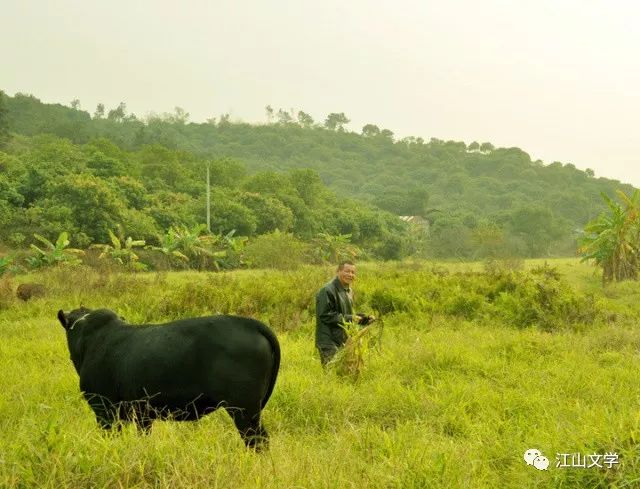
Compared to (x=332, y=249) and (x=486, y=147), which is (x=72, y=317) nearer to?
(x=332, y=249)

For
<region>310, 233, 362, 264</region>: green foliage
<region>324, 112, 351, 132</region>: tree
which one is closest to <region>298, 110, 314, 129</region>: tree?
<region>324, 112, 351, 132</region>: tree

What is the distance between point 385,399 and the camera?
6109mm

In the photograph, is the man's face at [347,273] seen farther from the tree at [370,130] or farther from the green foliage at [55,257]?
the tree at [370,130]

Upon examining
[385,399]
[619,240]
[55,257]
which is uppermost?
[619,240]

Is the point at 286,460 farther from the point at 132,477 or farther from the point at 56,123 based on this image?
the point at 56,123

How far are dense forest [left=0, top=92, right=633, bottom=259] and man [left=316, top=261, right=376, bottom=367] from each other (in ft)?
56.7

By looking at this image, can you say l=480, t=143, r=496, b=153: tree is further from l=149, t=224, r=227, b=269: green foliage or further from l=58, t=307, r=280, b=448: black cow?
l=58, t=307, r=280, b=448: black cow

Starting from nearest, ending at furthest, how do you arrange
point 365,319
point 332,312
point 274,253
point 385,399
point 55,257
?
point 385,399, point 365,319, point 332,312, point 55,257, point 274,253

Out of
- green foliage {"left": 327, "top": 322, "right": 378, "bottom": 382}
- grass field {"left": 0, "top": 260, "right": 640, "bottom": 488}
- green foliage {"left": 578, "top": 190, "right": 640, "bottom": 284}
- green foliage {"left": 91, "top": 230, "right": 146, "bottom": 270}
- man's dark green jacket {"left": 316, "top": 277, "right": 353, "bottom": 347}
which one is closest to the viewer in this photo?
Result: grass field {"left": 0, "top": 260, "right": 640, "bottom": 488}

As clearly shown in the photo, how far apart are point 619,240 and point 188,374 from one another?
19.5 m

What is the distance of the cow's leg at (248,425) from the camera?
14.3ft

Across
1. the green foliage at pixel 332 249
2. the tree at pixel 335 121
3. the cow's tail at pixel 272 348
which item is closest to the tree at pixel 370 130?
the tree at pixel 335 121

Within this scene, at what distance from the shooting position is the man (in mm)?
6996

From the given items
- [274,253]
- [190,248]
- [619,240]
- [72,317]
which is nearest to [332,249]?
[274,253]
